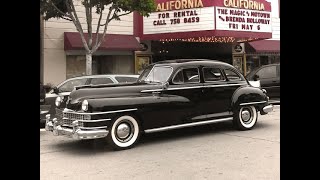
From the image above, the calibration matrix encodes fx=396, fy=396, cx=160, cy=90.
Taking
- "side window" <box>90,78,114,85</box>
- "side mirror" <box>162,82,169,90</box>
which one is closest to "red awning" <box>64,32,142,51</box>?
"side window" <box>90,78,114,85</box>

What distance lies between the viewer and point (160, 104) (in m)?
7.64

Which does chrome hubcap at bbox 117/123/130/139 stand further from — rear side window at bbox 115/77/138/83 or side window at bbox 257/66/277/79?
side window at bbox 257/66/277/79

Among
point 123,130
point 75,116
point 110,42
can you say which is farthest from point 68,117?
point 110,42

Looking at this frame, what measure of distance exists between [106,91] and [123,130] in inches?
Answer: 30.8

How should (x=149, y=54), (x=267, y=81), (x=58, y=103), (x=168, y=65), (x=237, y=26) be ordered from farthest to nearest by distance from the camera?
(x=149, y=54)
(x=237, y=26)
(x=267, y=81)
(x=168, y=65)
(x=58, y=103)

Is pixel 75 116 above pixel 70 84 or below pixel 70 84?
below

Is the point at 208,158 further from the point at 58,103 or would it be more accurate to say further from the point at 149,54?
the point at 149,54

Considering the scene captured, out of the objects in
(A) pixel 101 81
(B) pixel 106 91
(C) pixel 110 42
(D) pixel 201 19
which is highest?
(D) pixel 201 19

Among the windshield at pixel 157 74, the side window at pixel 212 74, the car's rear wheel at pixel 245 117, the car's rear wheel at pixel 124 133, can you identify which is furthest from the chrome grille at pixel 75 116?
the car's rear wheel at pixel 245 117

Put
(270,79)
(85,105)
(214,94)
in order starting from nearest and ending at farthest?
(85,105) → (214,94) → (270,79)

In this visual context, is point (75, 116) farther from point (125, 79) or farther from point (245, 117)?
point (245, 117)

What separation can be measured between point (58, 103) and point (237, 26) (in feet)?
39.9
